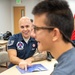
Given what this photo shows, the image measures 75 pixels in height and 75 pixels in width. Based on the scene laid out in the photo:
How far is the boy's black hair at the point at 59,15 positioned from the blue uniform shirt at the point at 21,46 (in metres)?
1.59

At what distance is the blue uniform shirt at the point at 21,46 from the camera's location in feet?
8.29

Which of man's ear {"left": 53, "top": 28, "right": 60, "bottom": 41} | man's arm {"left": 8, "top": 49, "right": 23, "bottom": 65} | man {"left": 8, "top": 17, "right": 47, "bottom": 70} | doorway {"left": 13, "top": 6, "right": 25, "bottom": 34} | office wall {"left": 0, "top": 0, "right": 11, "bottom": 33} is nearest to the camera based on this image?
man's ear {"left": 53, "top": 28, "right": 60, "bottom": 41}

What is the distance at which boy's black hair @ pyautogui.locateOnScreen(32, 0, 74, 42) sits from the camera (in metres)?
0.96

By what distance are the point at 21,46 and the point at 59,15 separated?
5.39 ft

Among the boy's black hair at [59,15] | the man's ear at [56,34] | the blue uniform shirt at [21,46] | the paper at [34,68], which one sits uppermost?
the boy's black hair at [59,15]

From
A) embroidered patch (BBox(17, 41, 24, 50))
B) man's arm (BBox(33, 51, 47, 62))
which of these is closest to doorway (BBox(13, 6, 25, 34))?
embroidered patch (BBox(17, 41, 24, 50))

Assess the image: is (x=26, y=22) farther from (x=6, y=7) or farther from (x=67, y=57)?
(x=6, y=7)

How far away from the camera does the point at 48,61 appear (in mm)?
2395

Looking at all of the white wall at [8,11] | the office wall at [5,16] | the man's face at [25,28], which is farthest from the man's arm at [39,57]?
the office wall at [5,16]

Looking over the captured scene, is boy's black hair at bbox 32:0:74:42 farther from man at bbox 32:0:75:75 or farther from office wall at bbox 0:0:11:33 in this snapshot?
office wall at bbox 0:0:11:33

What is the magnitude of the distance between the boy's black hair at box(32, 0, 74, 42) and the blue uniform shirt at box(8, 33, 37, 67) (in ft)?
5.20

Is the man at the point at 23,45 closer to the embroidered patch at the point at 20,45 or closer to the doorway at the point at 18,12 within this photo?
the embroidered patch at the point at 20,45

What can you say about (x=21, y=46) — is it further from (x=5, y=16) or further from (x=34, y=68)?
(x=5, y=16)

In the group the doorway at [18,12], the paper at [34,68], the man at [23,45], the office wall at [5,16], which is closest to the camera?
the paper at [34,68]
